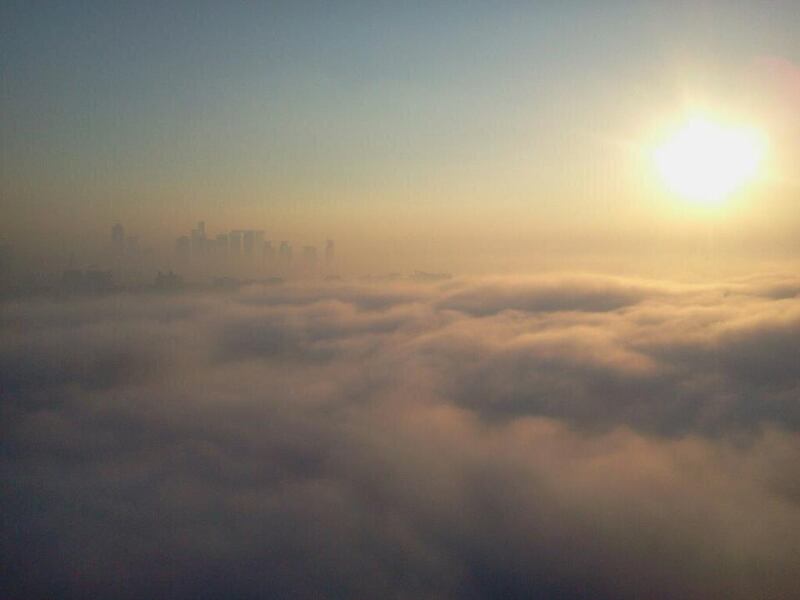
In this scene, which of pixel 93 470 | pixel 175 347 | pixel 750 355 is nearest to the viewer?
pixel 93 470

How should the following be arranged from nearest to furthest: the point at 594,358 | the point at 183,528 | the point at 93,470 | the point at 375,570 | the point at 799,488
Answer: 1. the point at 375,570
2. the point at 183,528
3. the point at 799,488
4. the point at 93,470
5. the point at 594,358

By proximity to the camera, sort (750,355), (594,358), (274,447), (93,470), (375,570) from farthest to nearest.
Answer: (594,358) < (750,355) < (274,447) < (93,470) < (375,570)

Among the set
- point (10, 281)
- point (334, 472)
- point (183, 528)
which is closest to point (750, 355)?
point (334, 472)

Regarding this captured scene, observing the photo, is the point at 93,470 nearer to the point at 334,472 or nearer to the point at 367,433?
the point at 334,472

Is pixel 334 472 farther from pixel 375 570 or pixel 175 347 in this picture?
pixel 175 347

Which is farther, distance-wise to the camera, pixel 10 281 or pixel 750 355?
pixel 10 281

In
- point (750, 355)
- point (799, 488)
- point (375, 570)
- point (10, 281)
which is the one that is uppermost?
point (10, 281)

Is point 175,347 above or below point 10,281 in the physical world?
below

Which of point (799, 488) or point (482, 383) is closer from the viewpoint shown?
point (799, 488)

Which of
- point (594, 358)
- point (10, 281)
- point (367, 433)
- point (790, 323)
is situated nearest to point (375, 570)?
point (367, 433)
